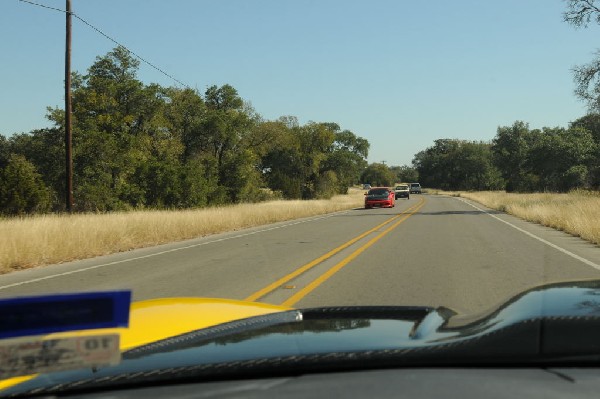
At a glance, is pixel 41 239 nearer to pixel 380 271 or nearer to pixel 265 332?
pixel 380 271

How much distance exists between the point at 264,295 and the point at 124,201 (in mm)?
36504

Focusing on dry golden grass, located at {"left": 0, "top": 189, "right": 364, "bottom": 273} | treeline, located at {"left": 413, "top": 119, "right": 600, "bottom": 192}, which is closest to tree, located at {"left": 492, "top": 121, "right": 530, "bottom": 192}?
treeline, located at {"left": 413, "top": 119, "right": 600, "bottom": 192}

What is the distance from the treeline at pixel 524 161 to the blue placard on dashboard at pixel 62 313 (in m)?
45.9

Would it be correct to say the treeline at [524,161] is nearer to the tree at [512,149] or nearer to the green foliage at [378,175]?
the tree at [512,149]

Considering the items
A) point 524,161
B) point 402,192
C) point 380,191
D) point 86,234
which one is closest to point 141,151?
point 380,191

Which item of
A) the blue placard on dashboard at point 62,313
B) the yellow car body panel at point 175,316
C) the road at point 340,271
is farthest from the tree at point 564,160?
the blue placard on dashboard at point 62,313

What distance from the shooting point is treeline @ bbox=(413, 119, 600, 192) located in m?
73.8

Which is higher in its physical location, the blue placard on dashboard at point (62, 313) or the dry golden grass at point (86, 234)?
the blue placard on dashboard at point (62, 313)

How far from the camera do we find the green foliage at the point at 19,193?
34594 millimetres

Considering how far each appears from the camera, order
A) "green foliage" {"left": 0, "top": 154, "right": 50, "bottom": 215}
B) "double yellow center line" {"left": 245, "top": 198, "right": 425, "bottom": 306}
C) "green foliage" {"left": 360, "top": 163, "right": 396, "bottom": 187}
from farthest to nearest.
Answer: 1. "green foliage" {"left": 360, "top": 163, "right": 396, "bottom": 187}
2. "green foliage" {"left": 0, "top": 154, "right": 50, "bottom": 215}
3. "double yellow center line" {"left": 245, "top": 198, "right": 425, "bottom": 306}

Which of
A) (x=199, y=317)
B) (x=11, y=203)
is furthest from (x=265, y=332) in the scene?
(x=11, y=203)

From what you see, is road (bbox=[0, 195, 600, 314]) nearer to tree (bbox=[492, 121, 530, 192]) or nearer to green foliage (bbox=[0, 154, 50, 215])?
green foliage (bbox=[0, 154, 50, 215])

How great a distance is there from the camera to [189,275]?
10516 mm

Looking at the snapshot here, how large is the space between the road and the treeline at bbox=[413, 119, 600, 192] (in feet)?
109
